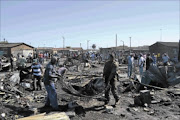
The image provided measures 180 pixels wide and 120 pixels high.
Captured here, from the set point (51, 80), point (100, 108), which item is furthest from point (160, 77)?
point (51, 80)

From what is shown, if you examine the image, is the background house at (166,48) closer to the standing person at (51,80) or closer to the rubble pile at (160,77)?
the rubble pile at (160,77)

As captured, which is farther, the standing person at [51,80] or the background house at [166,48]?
the background house at [166,48]

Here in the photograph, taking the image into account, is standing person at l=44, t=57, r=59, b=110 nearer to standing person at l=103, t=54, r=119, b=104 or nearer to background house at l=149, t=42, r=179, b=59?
standing person at l=103, t=54, r=119, b=104

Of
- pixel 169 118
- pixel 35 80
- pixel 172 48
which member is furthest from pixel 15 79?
pixel 172 48

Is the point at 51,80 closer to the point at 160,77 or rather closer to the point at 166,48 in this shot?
the point at 160,77

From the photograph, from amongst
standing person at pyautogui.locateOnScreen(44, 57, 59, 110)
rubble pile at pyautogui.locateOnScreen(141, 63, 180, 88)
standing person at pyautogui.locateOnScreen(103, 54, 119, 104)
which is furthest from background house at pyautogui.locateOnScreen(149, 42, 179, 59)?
standing person at pyautogui.locateOnScreen(44, 57, 59, 110)

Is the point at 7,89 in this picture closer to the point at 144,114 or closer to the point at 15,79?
the point at 15,79

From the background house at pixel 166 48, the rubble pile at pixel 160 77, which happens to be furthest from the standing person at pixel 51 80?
the background house at pixel 166 48

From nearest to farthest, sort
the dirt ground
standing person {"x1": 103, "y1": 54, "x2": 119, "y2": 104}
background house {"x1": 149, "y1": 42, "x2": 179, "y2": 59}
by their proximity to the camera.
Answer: the dirt ground < standing person {"x1": 103, "y1": 54, "x2": 119, "y2": 104} < background house {"x1": 149, "y1": 42, "x2": 179, "y2": 59}

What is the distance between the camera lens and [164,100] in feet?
23.7

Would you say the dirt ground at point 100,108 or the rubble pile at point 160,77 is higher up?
the rubble pile at point 160,77

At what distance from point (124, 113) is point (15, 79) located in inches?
273

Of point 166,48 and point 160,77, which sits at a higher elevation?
point 166,48

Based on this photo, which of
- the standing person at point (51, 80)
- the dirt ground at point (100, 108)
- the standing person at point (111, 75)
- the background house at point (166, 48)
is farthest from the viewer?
the background house at point (166, 48)
